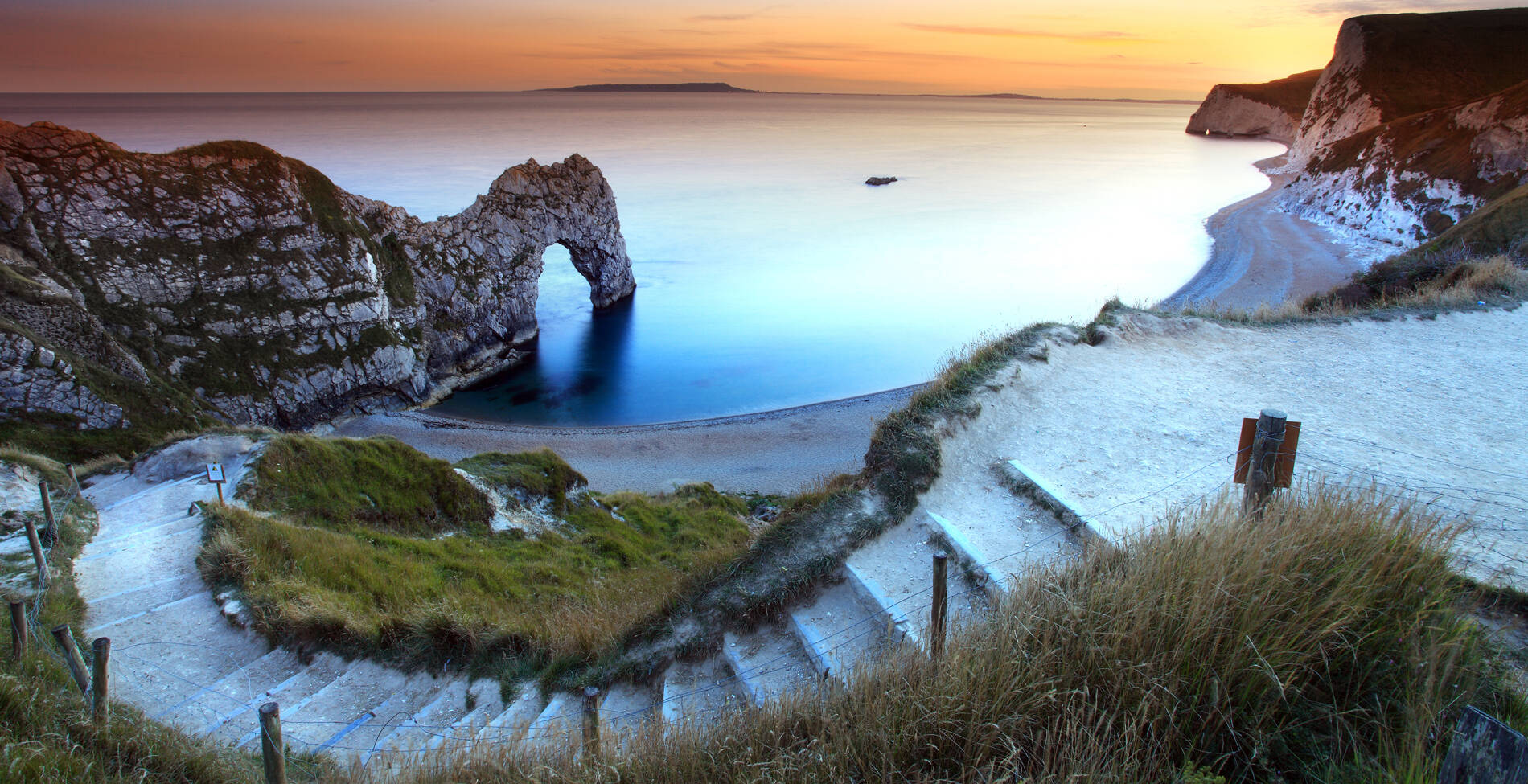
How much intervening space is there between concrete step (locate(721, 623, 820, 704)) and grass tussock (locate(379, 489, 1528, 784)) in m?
1.70

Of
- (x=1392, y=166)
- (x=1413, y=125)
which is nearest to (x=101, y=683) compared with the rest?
(x=1392, y=166)

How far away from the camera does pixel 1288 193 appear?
2547 inches

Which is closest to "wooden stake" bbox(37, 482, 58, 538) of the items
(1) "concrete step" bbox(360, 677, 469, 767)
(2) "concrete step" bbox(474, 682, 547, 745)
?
(1) "concrete step" bbox(360, 677, 469, 767)

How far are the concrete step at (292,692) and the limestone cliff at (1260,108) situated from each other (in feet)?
524

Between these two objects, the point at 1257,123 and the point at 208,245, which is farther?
the point at 1257,123

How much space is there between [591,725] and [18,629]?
213 inches

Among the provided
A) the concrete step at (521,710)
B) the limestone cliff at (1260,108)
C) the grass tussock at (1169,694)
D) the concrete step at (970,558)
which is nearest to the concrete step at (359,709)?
the concrete step at (521,710)

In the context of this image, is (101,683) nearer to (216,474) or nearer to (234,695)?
(234,695)

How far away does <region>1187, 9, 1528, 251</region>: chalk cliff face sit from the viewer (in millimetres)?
39125

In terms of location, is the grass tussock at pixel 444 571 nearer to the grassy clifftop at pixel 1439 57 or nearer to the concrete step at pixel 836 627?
the concrete step at pixel 836 627

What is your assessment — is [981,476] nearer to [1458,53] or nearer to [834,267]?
[834,267]

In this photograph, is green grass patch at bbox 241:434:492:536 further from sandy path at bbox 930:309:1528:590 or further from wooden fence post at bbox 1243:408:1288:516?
wooden fence post at bbox 1243:408:1288:516

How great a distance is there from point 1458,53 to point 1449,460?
8254 centimetres

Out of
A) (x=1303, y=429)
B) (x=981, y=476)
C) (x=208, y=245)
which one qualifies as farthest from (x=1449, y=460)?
(x=208, y=245)
